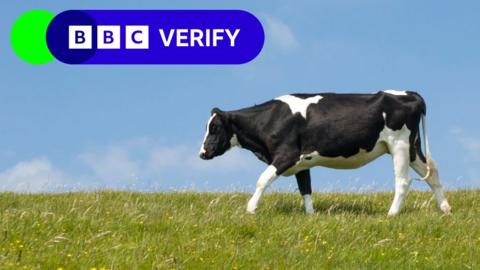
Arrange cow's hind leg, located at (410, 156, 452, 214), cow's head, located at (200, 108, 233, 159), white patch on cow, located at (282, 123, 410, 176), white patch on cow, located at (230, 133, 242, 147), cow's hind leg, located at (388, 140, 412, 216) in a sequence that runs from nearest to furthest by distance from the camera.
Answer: white patch on cow, located at (282, 123, 410, 176) → cow's hind leg, located at (388, 140, 412, 216) → cow's head, located at (200, 108, 233, 159) → white patch on cow, located at (230, 133, 242, 147) → cow's hind leg, located at (410, 156, 452, 214)

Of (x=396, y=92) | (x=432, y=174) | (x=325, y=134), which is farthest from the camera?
(x=432, y=174)

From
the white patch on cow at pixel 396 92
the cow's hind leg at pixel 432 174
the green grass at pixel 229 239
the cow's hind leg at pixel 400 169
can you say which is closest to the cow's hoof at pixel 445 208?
Answer: the cow's hind leg at pixel 432 174

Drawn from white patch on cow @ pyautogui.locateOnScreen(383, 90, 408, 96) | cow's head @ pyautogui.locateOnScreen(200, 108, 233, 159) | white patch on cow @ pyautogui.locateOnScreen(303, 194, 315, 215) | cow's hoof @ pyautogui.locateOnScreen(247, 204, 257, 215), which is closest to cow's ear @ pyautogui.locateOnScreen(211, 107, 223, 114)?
cow's head @ pyautogui.locateOnScreen(200, 108, 233, 159)

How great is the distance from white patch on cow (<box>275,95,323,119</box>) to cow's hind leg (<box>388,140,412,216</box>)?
170cm

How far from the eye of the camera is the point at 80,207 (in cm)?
1383

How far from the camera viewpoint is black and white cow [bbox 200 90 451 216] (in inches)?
542

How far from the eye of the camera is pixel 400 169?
14.1 meters

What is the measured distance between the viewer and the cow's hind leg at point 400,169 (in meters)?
14.1

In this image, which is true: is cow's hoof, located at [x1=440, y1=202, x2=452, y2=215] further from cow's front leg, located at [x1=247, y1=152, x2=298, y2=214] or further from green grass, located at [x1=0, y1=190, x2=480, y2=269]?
cow's front leg, located at [x1=247, y1=152, x2=298, y2=214]

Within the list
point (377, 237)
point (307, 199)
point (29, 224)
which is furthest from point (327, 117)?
Answer: point (29, 224)

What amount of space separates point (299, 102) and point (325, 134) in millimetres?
857

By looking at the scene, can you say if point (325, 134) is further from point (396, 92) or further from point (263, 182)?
point (396, 92)

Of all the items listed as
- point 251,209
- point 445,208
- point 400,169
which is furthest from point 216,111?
point 445,208

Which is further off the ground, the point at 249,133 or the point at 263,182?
the point at 249,133
